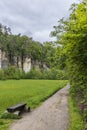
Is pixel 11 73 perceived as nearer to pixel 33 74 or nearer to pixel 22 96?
pixel 33 74

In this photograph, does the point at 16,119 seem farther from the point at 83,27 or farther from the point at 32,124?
the point at 83,27

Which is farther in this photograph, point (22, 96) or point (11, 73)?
point (11, 73)

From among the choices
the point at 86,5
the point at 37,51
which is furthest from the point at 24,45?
the point at 86,5

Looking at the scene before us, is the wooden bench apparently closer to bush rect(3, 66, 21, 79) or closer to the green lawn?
the green lawn

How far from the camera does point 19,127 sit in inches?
608

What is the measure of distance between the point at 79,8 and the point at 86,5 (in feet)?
0.86

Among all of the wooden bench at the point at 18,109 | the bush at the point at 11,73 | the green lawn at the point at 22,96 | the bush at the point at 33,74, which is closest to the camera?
the wooden bench at the point at 18,109

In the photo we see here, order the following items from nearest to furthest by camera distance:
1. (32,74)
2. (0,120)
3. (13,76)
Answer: (0,120)
(13,76)
(32,74)

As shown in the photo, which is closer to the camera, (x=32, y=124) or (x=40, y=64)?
(x=32, y=124)

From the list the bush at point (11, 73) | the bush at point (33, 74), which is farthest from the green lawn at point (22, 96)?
the bush at point (33, 74)

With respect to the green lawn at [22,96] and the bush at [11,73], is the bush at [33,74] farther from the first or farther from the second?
the green lawn at [22,96]

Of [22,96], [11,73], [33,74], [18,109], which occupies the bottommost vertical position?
[22,96]

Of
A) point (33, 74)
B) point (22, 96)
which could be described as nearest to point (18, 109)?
point (22, 96)

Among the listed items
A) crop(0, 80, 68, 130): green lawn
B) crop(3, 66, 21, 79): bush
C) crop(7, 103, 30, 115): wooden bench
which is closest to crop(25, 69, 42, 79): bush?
crop(3, 66, 21, 79): bush
